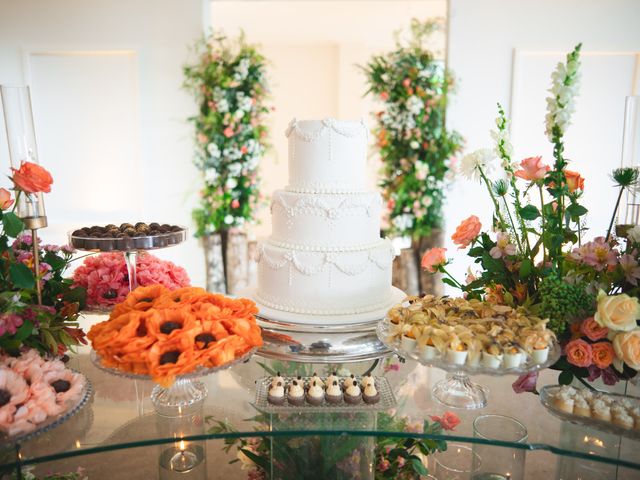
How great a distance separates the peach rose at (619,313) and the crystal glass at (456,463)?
578 millimetres

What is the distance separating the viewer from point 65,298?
1.80 m

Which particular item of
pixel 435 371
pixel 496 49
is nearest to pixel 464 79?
pixel 496 49

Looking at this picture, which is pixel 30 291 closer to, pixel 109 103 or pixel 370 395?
pixel 370 395

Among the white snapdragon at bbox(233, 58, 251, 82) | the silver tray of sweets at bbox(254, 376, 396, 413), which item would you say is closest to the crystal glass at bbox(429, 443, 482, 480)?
the silver tray of sweets at bbox(254, 376, 396, 413)

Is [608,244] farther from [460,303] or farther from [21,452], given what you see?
[21,452]

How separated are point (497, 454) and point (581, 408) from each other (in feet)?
0.96

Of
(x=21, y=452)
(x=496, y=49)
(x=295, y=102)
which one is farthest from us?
(x=295, y=102)

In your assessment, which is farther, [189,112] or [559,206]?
[189,112]

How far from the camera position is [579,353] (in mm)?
1412

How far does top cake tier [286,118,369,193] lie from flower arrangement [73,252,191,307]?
688 millimetres

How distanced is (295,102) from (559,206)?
8.14m

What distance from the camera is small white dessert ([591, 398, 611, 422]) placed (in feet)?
4.44

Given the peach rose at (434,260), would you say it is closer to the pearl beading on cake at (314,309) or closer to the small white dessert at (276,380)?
the pearl beading on cake at (314,309)

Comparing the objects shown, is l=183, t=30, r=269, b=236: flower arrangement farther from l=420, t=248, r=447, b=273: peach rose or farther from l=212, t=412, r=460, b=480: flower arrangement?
l=212, t=412, r=460, b=480: flower arrangement
